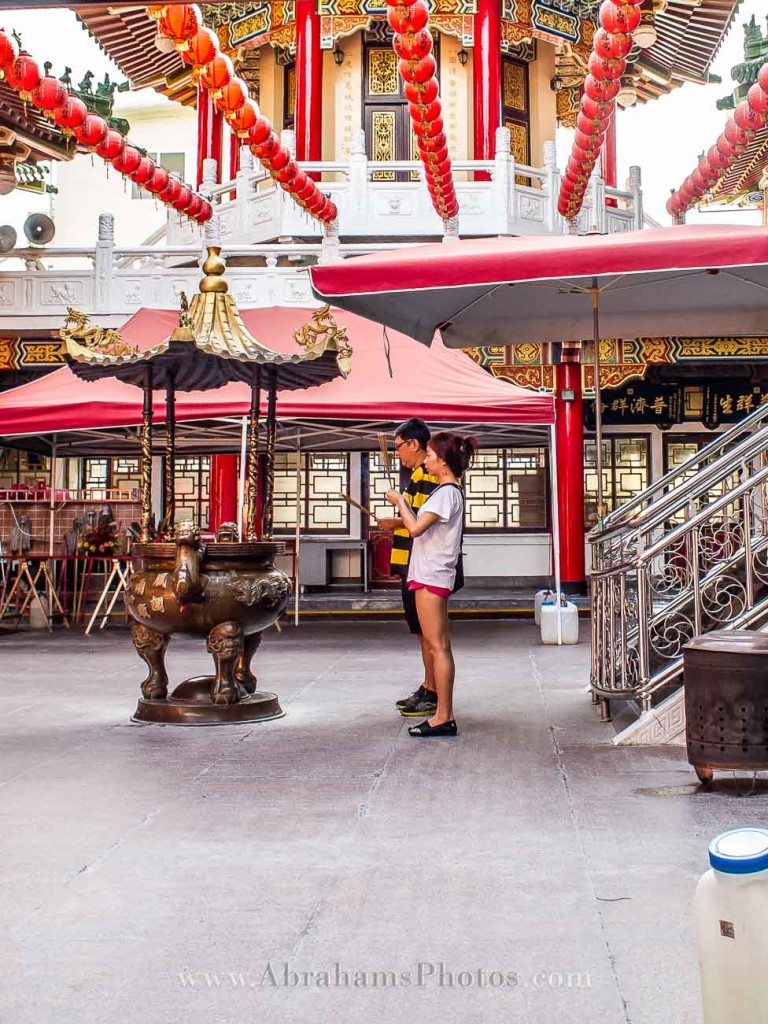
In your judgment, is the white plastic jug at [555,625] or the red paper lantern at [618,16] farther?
the white plastic jug at [555,625]

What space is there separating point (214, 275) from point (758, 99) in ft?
20.8

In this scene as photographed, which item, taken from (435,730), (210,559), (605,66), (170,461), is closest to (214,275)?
(170,461)

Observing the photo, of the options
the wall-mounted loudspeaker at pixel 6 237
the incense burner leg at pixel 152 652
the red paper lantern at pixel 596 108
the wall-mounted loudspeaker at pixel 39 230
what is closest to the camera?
the incense burner leg at pixel 152 652

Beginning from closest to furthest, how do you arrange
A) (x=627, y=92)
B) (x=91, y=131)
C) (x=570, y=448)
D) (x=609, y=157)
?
(x=91, y=131) < (x=570, y=448) < (x=609, y=157) < (x=627, y=92)

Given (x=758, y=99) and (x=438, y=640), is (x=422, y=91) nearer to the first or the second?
(x=758, y=99)

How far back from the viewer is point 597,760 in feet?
17.5

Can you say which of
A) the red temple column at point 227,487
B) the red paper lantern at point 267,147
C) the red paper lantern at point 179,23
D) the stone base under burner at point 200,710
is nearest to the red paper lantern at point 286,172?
the red paper lantern at point 267,147

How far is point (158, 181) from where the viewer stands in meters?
12.8

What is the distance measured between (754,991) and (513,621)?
12.4m

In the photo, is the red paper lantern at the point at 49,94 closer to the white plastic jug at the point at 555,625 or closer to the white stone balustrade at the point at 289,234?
the white stone balustrade at the point at 289,234

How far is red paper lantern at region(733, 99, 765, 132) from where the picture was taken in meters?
10.8

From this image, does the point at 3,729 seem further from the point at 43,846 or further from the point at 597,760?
the point at 597,760

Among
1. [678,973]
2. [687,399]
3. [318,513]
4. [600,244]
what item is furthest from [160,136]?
[678,973]

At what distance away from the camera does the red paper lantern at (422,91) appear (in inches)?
414
